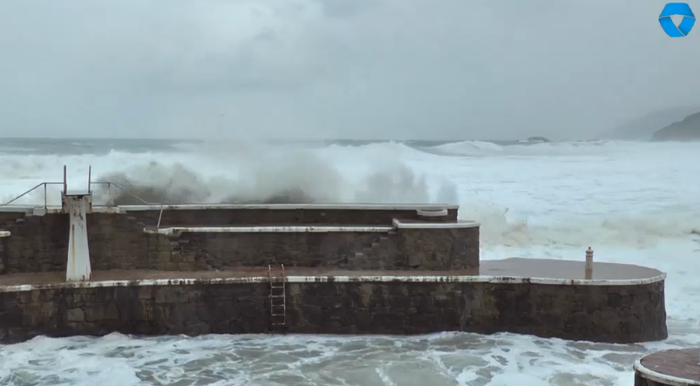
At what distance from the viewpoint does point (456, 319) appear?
1191cm

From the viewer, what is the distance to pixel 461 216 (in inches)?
1028

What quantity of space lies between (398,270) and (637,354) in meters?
4.24

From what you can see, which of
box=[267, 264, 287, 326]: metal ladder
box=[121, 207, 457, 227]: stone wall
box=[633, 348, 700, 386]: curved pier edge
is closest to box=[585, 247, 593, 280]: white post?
box=[121, 207, 457, 227]: stone wall

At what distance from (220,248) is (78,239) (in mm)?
2471

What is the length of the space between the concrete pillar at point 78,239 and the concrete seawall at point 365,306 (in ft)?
1.28

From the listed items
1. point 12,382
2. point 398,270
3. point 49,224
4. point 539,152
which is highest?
point 539,152

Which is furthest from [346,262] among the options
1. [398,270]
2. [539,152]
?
[539,152]

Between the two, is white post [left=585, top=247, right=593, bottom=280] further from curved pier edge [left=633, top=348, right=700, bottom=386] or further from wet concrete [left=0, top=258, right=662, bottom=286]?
curved pier edge [left=633, top=348, right=700, bottom=386]

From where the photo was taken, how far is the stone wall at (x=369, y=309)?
1152cm

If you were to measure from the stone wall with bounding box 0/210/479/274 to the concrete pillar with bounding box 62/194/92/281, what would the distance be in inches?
18.2

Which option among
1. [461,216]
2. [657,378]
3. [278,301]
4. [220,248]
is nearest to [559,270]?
[278,301]

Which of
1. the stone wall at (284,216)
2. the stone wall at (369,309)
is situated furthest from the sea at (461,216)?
the stone wall at (284,216)

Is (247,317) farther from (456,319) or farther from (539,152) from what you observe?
(539,152)

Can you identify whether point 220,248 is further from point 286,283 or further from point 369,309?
point 369,309
